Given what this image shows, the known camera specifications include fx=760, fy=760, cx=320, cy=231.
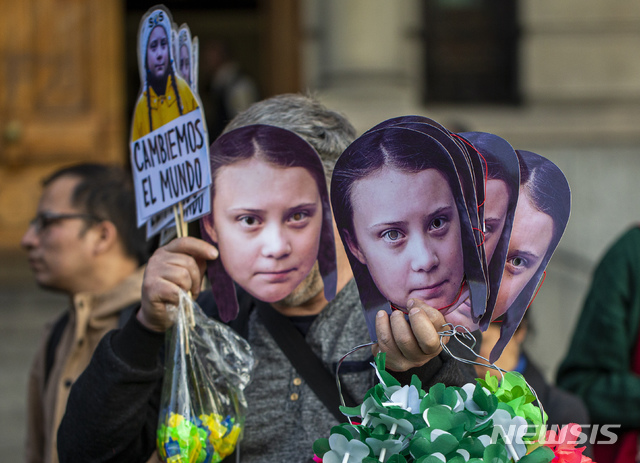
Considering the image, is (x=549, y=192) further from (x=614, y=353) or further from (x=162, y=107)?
(x=614, y=353)

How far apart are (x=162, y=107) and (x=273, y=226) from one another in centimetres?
40

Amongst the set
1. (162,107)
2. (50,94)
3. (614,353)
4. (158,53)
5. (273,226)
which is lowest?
(614,353)

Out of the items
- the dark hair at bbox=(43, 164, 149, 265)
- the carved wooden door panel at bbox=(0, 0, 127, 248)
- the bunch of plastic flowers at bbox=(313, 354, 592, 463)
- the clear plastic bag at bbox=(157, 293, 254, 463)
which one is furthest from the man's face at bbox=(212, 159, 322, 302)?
the carved wooden door panel at bbox=(0, 0, 127, 248)

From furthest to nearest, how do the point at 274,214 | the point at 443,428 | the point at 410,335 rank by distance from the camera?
1. the point at 274,214
2. the point at 410,335
3. the point at 443,428

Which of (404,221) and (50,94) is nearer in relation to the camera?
(404,221)

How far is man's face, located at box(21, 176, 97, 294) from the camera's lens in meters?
2.63

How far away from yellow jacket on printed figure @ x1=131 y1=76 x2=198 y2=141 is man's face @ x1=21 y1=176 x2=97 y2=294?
936mm

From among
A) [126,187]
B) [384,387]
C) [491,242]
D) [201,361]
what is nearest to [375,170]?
[491,242]

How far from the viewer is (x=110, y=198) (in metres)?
2.71

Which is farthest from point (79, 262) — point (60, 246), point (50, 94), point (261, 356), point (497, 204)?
point (50, 94)

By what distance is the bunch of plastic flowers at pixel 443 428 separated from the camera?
1.16 metres

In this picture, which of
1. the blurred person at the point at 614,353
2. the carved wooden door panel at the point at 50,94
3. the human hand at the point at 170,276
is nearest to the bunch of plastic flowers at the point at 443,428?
the human hand at the point at 170,276

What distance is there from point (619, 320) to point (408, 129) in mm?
1540

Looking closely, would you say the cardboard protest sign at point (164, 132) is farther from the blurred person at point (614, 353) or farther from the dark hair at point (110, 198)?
the blurred person at point (614, 353)
